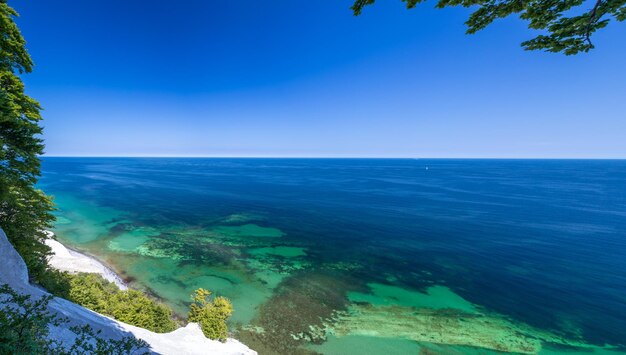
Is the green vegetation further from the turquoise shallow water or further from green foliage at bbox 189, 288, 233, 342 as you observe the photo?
the turquoise shallow water

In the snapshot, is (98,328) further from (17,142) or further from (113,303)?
(17,142)

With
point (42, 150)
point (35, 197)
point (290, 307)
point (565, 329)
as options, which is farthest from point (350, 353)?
point (35, 197)

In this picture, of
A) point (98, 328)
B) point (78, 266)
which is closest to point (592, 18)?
point (98, 328)

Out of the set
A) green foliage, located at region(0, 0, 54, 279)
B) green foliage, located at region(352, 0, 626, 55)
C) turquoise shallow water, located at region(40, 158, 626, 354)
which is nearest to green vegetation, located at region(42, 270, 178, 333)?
green foliage, located at region(0, 0, 54, 279)

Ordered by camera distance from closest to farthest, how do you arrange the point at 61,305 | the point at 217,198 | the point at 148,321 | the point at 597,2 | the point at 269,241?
the point at 597,2
the point at 61,305
the point at 148,321
the point at 269,241
the point at 217,198

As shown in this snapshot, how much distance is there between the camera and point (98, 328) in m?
12.5

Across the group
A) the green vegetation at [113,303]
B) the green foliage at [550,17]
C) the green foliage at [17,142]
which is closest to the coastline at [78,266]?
the green vegetation at [113,303]

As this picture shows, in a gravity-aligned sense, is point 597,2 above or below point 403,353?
above

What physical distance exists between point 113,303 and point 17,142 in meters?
12.2

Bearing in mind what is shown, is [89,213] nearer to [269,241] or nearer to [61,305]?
[269,241]

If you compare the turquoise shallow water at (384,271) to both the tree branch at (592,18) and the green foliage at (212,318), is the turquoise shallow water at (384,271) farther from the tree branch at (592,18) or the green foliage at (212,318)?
the tree branch at (592,18)

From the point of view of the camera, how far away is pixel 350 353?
1942 centimetres

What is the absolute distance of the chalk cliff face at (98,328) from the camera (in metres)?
11.7

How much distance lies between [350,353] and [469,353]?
956cm
